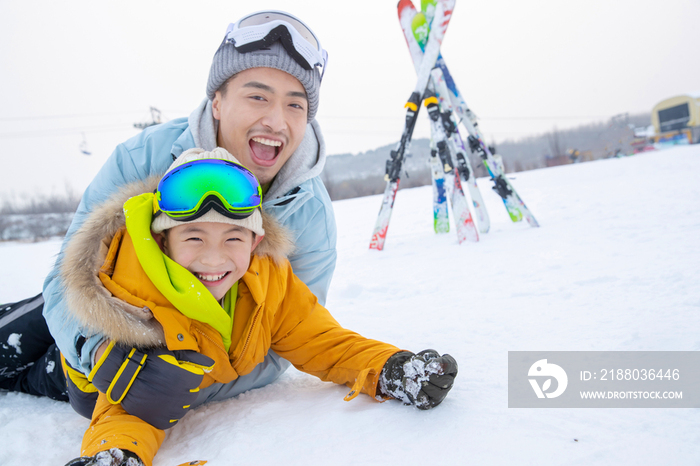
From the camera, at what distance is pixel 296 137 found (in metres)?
1.79

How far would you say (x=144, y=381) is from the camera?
3.86ft

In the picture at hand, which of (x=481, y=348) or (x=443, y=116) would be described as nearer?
(x=481, y=348)

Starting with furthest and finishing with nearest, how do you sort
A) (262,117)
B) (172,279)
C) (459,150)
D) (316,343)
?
A: (459,150) < (262,117) < (316,343) < (172,279)

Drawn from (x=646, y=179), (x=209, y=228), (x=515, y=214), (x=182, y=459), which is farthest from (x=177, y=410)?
(x=646, y=179)

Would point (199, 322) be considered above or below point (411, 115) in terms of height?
below

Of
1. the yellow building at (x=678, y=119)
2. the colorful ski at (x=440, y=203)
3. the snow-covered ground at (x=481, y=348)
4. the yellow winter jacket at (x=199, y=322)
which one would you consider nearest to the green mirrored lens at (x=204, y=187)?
the yellow winter jacket at (x=199, y=322)

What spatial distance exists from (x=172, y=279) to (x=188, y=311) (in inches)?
4.5

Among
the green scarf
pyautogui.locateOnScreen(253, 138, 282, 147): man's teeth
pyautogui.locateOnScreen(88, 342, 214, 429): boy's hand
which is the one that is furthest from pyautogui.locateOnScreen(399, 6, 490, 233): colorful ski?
pyautogui.locateOnScreen(88, 342, 214, 429): boy's hand

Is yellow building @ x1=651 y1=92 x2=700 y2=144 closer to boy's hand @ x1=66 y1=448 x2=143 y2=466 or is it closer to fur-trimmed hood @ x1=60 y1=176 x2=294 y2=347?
fur-trimmed hood @ x1=60 y1=176 x2=294 y2=347

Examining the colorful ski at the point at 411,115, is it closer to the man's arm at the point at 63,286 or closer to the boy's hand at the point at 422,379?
the man's arm at the point at 63,286

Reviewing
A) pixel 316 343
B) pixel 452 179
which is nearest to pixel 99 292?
pixel 316 343

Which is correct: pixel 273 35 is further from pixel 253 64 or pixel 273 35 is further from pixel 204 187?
pixel 204 187

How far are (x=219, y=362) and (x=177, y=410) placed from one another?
19cm

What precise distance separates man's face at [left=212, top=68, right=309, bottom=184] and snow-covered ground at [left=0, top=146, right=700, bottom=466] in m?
0.99
